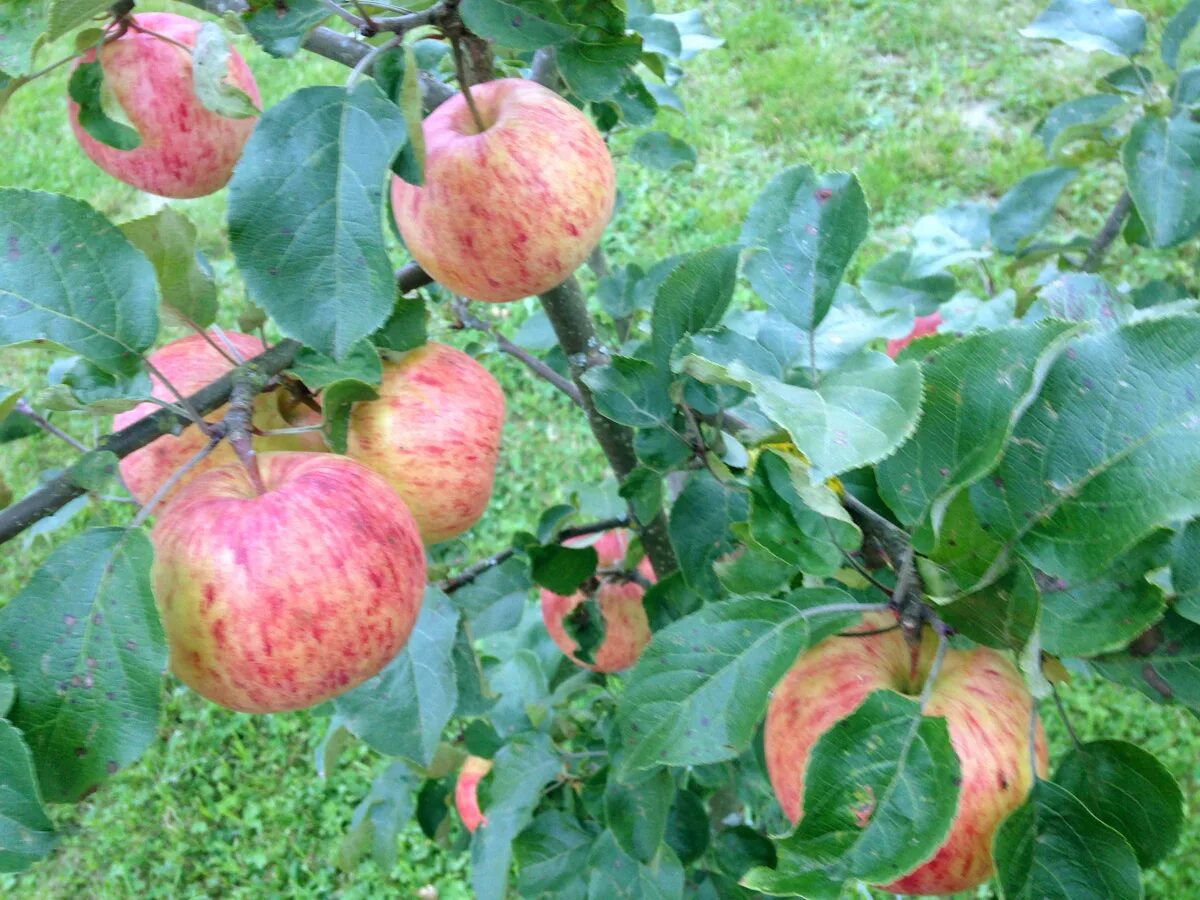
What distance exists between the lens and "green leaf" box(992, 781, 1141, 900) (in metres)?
0.66

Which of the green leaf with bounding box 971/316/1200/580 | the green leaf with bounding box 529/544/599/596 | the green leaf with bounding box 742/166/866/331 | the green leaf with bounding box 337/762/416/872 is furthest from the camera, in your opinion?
the green leaf with bounding box 337/762/416/872

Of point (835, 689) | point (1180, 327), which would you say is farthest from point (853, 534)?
point (1180, 327)

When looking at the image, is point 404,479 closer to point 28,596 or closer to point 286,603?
point 286,603

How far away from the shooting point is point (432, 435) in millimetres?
998

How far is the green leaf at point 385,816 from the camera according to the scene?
160cm

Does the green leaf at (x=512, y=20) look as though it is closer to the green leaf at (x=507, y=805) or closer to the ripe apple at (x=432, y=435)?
the ripe apple at (x=432, y=435)

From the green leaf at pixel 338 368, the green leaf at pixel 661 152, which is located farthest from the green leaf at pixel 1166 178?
the green leaf at pixel 338 368

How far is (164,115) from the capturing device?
3.37ft

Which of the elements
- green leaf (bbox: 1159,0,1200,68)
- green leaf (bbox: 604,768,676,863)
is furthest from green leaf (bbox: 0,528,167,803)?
green leaf (bbox: 1159,0,1200,68)

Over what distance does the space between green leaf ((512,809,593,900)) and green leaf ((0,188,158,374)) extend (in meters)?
0.82

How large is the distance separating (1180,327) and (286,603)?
0.64m

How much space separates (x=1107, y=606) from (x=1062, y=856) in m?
0.18

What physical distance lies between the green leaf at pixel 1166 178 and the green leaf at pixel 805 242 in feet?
2.29

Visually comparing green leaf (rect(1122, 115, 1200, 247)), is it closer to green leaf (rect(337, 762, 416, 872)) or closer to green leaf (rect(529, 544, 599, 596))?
green leaf (rect(529, 544, 599, 596))
